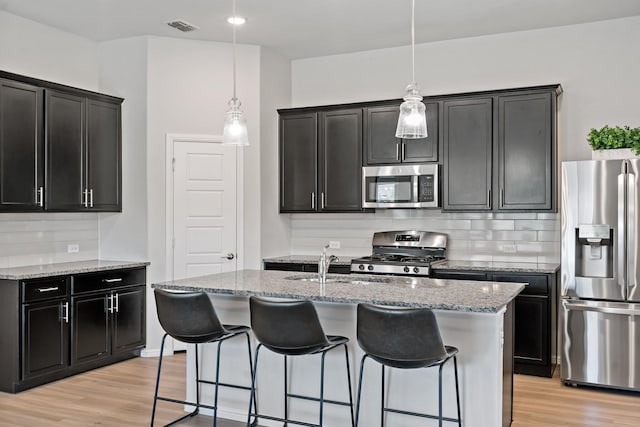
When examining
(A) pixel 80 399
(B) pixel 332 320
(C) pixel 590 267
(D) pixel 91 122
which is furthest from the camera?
(D) pixel 91 122

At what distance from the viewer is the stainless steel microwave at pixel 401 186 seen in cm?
542

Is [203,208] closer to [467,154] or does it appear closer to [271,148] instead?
[271,148]

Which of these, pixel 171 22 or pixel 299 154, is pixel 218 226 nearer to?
pixel 299 154

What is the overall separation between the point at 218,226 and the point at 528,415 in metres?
3.27

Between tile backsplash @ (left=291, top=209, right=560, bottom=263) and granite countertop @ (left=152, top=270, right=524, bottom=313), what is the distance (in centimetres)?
177

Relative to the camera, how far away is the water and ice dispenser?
4.46 meters

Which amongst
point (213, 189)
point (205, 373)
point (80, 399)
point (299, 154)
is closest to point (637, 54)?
point (299, 154)

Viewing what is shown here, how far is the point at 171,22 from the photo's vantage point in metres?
5.13

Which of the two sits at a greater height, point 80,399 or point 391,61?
point 391,61

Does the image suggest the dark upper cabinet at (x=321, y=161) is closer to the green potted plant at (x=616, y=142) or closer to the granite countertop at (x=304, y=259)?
the granite countertop at (x=304, y=259)

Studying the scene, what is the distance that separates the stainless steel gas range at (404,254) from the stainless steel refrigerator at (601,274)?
121 cm

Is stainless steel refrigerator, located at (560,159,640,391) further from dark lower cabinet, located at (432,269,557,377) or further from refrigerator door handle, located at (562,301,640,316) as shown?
dark lower cabinet, located at (432,269,557,377)

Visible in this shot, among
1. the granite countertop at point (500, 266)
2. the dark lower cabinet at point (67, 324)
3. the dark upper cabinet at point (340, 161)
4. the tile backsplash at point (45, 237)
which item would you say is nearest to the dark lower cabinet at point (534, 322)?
the granite countertop at point (500, 266)

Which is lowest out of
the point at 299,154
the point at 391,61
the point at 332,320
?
the point at 332,320
